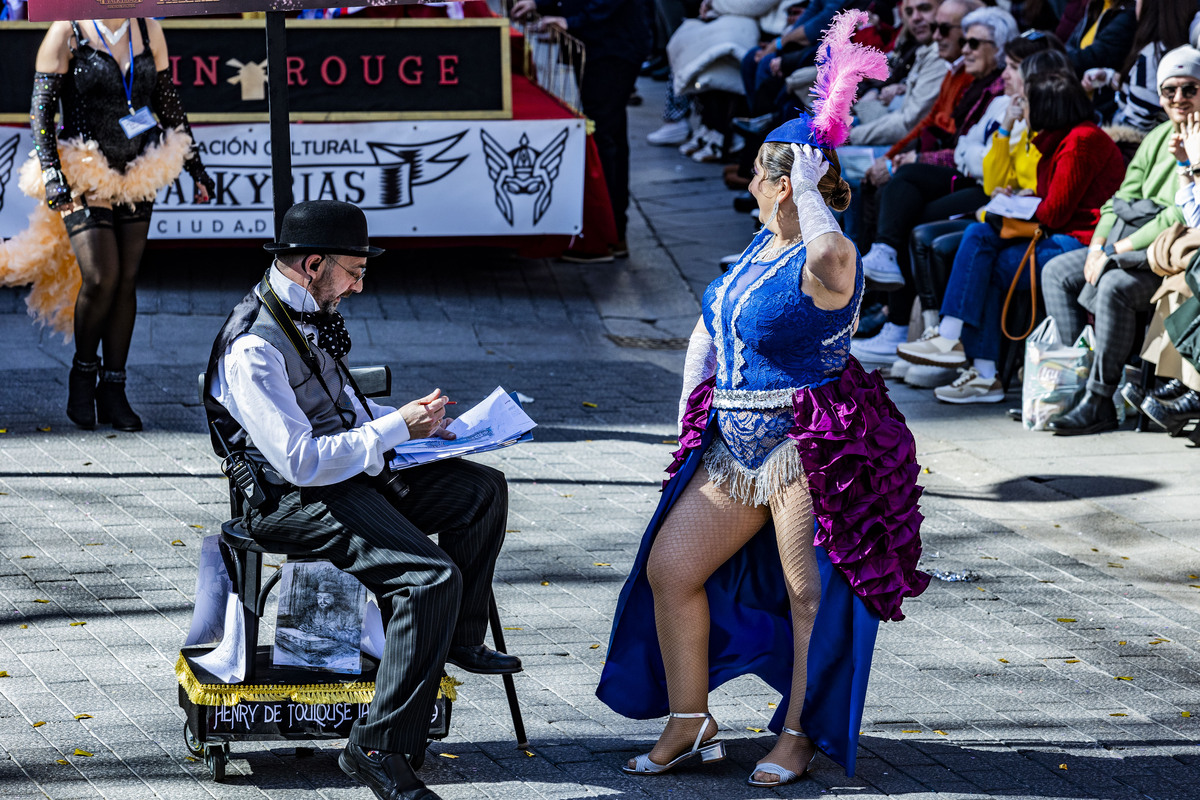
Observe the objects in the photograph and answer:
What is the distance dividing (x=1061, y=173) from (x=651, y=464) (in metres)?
2.90

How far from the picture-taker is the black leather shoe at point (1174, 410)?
290 inches

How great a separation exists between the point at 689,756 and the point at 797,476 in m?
0.85

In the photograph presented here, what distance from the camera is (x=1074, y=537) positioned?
251 inches

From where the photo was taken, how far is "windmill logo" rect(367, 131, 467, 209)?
9906 mm

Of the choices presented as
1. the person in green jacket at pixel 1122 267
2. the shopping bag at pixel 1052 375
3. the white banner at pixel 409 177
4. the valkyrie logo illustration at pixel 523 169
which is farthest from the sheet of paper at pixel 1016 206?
the valkyrie logo illustration at pixel 523 169

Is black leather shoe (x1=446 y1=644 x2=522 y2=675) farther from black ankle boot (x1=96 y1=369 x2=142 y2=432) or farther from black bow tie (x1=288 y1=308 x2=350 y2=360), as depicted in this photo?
black ankle boot (x1=96 y1=369 x2=142 y2=432)

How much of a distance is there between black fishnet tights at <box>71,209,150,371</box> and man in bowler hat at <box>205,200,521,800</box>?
3.39 m

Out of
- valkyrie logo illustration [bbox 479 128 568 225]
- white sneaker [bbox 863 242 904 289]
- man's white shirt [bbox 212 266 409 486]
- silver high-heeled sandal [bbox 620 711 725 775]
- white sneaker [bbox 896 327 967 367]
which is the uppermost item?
man's white shirt [bbox 212 266 409 486]

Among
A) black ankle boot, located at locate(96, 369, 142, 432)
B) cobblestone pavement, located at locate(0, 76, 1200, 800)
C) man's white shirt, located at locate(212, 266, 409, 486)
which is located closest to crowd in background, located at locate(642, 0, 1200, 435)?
cobblestone pavement, located at locate(0, 76, 1200, 800)

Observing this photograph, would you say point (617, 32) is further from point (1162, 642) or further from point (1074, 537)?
point (1162, 642)

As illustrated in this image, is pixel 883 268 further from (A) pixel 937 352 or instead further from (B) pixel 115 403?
(B) pixel 115 403

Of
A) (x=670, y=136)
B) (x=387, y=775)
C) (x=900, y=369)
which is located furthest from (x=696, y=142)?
(x=387, y=775)

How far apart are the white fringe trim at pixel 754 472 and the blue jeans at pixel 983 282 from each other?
181 inches

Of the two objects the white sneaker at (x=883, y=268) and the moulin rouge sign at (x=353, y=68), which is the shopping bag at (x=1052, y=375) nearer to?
the white sneaker at (x=883, y=268)
